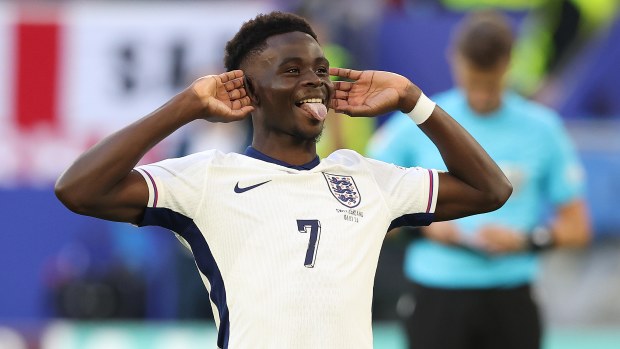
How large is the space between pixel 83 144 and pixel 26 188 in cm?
57

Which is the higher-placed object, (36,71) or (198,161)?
(36,71)

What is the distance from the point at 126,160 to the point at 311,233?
1.77 ft

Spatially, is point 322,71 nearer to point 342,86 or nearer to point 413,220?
point 342,86

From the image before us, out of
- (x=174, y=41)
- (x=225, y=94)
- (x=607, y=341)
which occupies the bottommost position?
(x=607, y=341)

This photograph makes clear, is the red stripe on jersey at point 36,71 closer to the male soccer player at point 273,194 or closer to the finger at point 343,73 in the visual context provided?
the male soccer player at point 273,194

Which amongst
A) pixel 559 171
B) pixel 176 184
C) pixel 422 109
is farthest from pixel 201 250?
pixel 559 171

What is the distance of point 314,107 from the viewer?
3496 millimetres

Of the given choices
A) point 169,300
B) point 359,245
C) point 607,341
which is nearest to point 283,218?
point 359,245

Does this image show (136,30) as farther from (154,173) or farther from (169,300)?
(154,173)

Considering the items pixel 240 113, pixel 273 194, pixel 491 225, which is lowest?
pixel 491 225

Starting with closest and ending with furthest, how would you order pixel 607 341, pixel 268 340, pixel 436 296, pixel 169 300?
pixel 268 340, pixel 436 296, pixel 607 341, pixel 169 300

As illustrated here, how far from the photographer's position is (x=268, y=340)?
336 cm

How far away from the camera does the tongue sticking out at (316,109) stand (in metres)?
3.49

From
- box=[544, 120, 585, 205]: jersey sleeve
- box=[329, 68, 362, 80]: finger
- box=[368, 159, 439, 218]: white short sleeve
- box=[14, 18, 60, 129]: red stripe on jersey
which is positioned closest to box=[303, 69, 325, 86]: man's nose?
box=[329, 68, 362, 80]: finger
